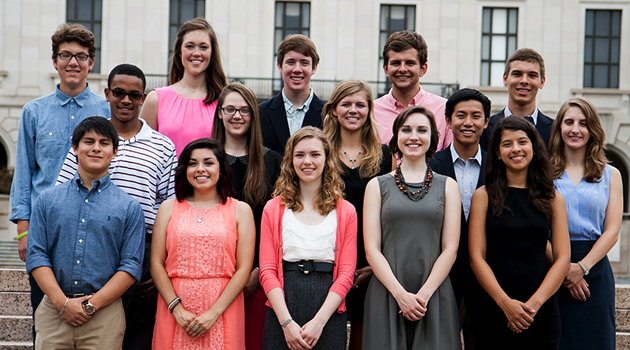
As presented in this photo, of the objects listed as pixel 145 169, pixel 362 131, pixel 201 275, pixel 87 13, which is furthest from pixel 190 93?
pixel 87 13

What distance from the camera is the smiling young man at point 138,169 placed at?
4.06 metres

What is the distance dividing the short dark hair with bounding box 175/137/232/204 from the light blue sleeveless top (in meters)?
2.55

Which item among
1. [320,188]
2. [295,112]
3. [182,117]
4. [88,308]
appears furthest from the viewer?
[295,112]

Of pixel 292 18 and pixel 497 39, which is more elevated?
pixel 292 18

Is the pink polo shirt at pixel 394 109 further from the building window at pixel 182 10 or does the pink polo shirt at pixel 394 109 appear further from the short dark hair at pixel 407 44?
the building window at pixel 182 10

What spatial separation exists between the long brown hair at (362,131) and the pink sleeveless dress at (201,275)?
1.09 meters

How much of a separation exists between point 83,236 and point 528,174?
317cm

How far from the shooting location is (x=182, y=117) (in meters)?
4.70

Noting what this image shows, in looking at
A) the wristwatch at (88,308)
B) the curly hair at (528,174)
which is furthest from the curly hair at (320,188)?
the wristwatch at (88,308)

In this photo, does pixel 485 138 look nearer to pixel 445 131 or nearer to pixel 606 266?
pixel 445 131

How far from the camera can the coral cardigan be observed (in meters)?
3.82

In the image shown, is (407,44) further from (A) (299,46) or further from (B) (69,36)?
(B) (69,36)

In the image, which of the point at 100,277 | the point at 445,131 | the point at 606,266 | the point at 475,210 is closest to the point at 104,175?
the point at 100,277

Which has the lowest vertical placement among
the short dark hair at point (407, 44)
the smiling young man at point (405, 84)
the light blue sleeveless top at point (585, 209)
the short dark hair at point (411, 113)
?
the light blue sleeveless top at point (585, 209)
